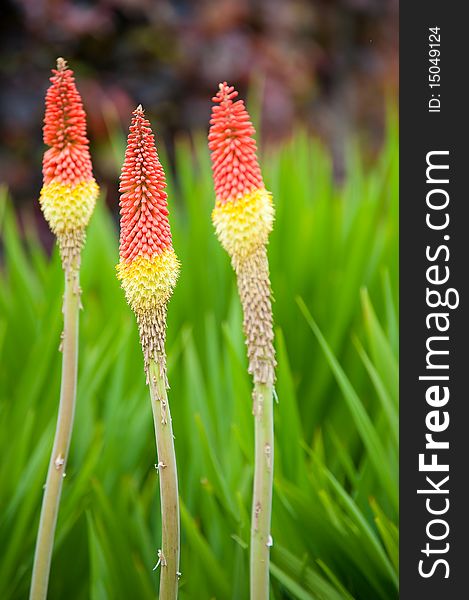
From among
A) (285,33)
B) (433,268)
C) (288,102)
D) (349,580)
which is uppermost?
(285,33)

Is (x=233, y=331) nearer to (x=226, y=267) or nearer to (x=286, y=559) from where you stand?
(x=226, y=267)

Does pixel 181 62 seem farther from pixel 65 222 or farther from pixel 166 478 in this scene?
pixel 166 478

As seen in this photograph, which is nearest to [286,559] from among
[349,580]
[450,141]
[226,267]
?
[349,580]

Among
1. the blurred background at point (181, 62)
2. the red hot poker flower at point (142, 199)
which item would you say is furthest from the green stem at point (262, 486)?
the blurred background at point (181, 62)

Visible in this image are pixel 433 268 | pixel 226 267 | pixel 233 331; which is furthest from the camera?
pixel 226 267

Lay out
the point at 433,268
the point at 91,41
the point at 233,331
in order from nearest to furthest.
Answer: the point at 433,268
the point at 233,331
the point at 91,41

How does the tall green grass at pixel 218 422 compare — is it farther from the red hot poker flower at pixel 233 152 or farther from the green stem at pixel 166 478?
the red hot poker flower at pixel 233 152

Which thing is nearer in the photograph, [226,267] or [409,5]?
[409,5]
